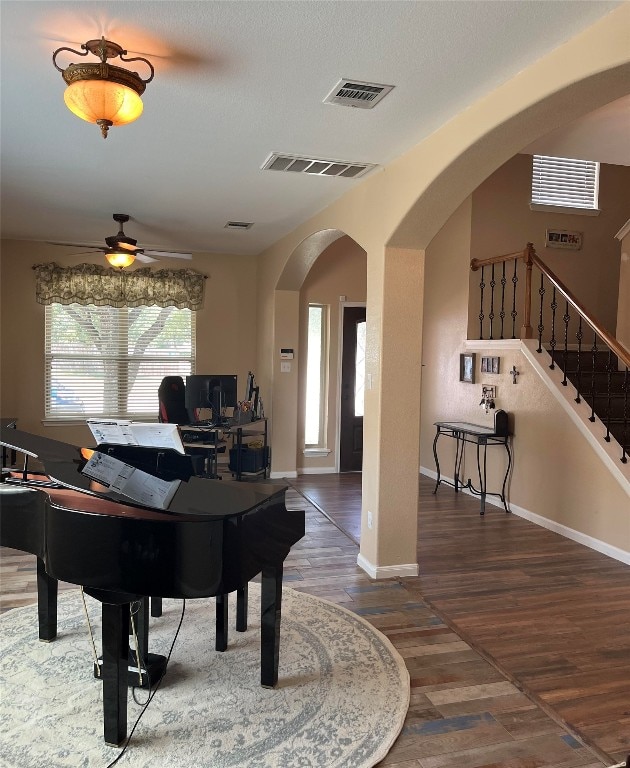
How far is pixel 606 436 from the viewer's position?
5098 millimetres

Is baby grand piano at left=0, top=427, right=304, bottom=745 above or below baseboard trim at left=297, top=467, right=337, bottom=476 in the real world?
above

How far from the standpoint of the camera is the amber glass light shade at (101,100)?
8.11 feet

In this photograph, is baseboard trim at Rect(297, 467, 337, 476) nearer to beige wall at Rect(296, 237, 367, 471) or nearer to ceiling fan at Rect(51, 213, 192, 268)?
beige wall at Rect(296, 237, 367, 471)

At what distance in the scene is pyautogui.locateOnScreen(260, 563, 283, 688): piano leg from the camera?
2764 mm

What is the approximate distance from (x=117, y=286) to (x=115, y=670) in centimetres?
591

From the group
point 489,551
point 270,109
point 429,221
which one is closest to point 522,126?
point 429,221

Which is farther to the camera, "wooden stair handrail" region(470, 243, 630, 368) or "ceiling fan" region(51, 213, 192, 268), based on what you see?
"ceiling fan" region(51, 213, 192, 268)

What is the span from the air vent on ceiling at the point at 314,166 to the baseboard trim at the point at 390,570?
276 cm

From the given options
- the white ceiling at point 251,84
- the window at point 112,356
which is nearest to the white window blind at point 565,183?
the white ceiling at point 251,84

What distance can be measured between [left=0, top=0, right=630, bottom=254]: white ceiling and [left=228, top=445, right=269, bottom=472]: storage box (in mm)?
3116

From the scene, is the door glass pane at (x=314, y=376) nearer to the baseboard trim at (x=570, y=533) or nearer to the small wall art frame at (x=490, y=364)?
the small wall art frame at (x=490, y=364)

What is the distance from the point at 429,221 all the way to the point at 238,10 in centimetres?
193

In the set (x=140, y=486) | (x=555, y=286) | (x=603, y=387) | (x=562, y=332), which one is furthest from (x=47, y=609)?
(x=562, y=332)

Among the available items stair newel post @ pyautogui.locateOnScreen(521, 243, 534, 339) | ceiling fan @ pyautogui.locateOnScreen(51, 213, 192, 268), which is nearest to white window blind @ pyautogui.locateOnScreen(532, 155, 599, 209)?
stair newel post @ pyautogui.locateOnScreen(521, 243, 534, 339)
